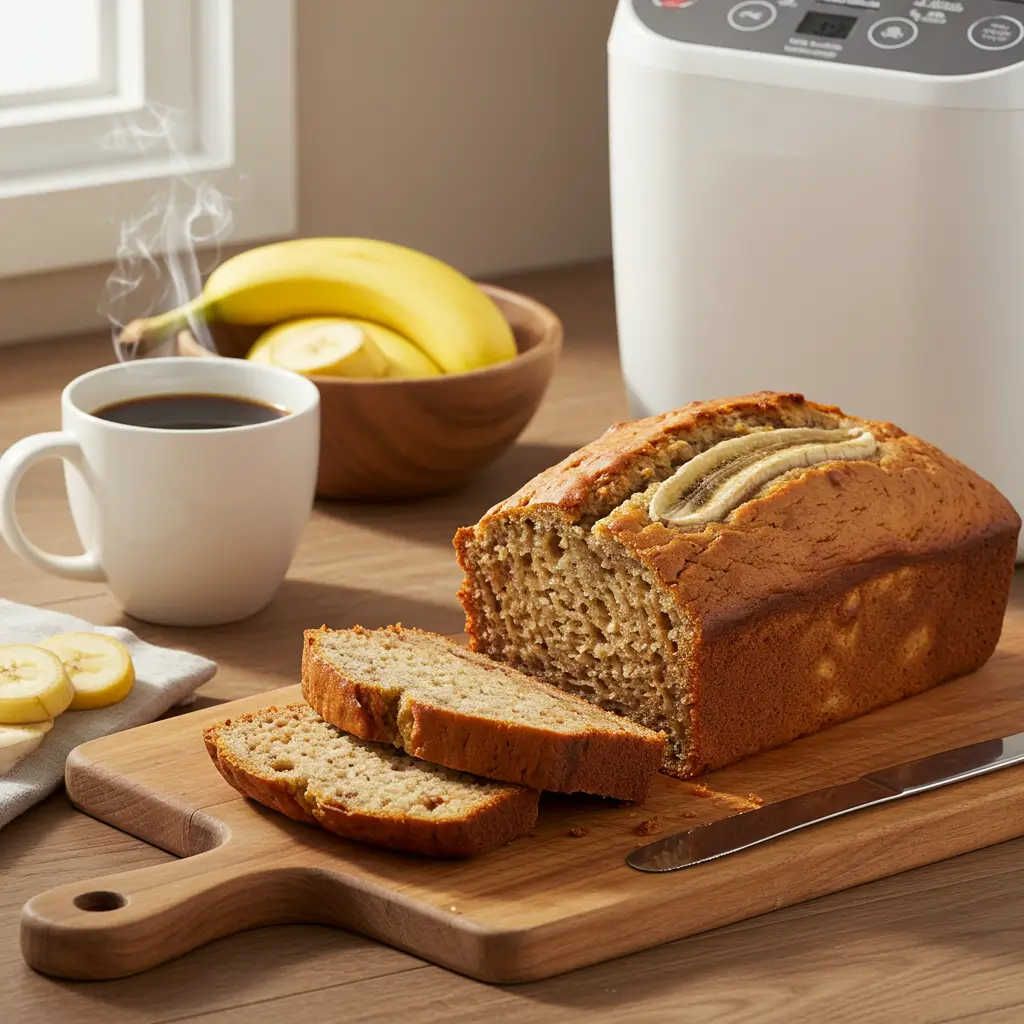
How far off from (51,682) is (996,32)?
31.0 inches

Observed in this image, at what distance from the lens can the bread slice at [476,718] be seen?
100 cm

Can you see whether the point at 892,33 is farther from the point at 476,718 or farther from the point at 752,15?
the point at 476,718

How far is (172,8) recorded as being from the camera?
196 centimetres

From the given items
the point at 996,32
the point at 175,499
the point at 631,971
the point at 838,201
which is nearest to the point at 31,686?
the point at 175,499

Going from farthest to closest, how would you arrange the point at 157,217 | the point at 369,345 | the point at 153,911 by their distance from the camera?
the point at 157,217, the point at 369,345, the point at 153,911

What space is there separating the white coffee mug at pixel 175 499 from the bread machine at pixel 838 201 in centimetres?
33

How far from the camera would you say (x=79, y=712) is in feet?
3.84

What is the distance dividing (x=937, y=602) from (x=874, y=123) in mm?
354

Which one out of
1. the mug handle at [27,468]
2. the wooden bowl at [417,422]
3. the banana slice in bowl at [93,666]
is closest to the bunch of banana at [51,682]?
the banana slice in bowl at [93,666]

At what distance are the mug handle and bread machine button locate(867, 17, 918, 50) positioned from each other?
0.64 meters

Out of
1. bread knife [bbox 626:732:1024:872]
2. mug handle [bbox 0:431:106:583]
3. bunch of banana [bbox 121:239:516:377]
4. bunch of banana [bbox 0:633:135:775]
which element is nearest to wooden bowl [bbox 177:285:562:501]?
bunch of banana [bbox 121:239:516:377]

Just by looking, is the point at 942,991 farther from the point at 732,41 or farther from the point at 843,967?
the point at 732,41

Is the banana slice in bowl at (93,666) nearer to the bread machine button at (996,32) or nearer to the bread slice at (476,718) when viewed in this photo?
the bread slice at (476,718)

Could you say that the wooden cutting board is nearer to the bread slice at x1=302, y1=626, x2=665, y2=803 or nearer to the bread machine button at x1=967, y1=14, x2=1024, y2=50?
the bread slice at x1=302, y1=626, x2=665, y2=803
